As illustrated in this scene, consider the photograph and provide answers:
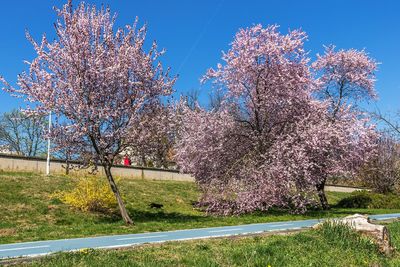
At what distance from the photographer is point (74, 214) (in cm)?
2244

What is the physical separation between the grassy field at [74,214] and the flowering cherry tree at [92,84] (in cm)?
244

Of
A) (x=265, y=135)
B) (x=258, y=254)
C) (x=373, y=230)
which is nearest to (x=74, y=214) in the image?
(x=265, y=135)

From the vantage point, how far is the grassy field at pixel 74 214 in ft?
57.6

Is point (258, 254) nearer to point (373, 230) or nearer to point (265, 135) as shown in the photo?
point (373, 230)

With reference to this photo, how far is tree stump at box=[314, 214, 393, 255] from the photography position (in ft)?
35.4

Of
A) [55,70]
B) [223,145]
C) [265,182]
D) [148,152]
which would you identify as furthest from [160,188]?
[55,70]

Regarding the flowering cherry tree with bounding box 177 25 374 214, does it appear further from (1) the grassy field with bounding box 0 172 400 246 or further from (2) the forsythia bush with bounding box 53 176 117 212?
(2) the forsythia bush with bounding box 53 176 117 212

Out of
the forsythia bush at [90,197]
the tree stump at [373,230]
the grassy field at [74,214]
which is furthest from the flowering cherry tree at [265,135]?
the tree stump at [373,230]

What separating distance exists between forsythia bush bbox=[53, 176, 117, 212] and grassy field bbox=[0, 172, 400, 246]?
47cm

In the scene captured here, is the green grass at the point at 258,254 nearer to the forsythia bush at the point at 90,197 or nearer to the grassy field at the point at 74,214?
the grassy field at the point at 74,214

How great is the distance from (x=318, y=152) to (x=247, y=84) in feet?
18.3

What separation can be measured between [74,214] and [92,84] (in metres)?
7.04

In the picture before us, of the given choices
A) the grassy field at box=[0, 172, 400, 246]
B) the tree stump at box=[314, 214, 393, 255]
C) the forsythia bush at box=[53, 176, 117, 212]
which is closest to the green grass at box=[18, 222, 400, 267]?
the tree stump at box=[314, 214, 393, 255]

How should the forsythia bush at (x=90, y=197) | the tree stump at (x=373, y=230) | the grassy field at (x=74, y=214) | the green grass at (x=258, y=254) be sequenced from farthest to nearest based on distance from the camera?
the forsythia bush at (x=90, y=197)
the grassy field at (x=74, y=214)
the tree stump at (x=373, y=230)
the green grass at (x=258, y=254)
